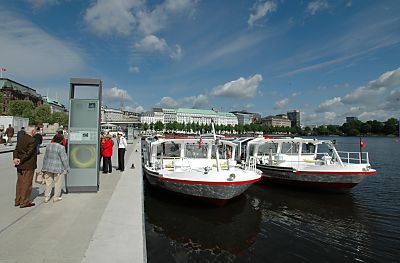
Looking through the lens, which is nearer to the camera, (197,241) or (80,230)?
(80,230)

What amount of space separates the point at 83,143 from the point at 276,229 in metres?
7.45

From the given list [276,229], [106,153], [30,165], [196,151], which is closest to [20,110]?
[106,153]

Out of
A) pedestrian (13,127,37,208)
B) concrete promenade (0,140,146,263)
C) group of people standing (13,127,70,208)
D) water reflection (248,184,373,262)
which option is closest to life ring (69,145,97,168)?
concrete promenade (0,140,146,263)

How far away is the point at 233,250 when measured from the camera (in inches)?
303

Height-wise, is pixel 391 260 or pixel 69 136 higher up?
pixel 69 136

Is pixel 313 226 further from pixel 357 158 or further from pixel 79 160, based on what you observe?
pixel 357 158

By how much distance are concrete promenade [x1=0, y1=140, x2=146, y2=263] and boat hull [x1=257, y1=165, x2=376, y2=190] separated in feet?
32.9

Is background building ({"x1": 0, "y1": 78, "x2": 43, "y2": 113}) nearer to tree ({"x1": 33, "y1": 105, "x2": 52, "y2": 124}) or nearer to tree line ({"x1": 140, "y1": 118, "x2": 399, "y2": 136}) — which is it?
tree ({"x1": 33, "y1": 105, "x2": 52, "y2": 124})

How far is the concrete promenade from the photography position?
14.0 ft

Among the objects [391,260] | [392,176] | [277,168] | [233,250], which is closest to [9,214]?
[233,250]

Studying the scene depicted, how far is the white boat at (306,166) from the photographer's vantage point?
45.6 ft

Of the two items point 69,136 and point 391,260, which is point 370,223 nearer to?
point 391,260

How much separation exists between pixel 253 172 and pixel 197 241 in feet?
14.3

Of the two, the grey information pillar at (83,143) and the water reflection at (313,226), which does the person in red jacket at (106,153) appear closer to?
the grey information pillar at (83,143)
